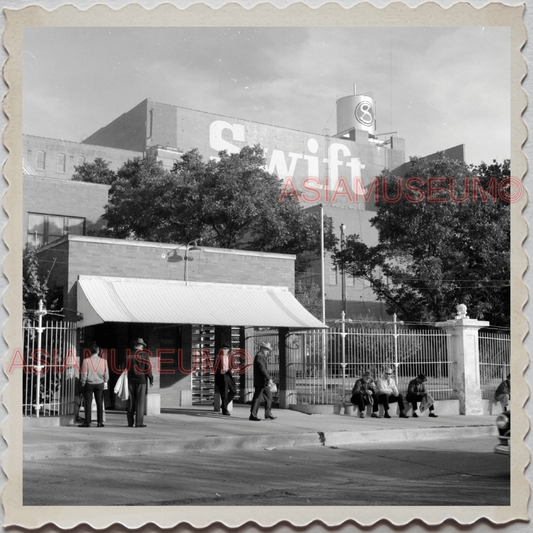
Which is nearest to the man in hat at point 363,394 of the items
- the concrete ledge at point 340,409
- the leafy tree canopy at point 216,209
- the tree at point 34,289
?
the concrete ledge at point 340,409

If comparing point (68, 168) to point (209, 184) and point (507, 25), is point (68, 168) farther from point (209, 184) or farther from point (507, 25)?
point (507, 25)

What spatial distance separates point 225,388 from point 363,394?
322cm

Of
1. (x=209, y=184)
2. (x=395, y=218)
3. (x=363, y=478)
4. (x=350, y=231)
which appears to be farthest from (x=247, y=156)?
(x=363, y=478)

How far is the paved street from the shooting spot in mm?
7816

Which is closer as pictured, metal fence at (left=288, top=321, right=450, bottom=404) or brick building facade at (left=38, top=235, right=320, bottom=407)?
brick building facade at (left=38, top=235, right=320, bottom=407)

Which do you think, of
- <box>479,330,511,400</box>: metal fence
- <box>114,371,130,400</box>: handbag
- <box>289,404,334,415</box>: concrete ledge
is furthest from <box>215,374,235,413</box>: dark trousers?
<box>479,330,511,400</box>: metal fence

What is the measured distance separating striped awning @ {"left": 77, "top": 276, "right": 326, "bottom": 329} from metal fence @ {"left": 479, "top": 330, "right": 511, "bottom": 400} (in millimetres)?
4848

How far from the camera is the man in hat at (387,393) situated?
56.3ft

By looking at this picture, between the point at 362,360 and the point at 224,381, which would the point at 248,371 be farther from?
the point at 224,381

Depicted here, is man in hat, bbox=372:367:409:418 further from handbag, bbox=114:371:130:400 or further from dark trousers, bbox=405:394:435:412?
handbag, bbox=114:371:130:400

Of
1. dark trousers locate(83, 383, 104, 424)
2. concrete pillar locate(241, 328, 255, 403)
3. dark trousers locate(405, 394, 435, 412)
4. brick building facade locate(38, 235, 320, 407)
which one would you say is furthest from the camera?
concrete pillar locate(241, 328, 255, 403)

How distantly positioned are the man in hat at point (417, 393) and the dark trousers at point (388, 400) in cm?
21

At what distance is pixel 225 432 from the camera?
13.1m

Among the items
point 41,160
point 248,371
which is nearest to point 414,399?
point 248,371
